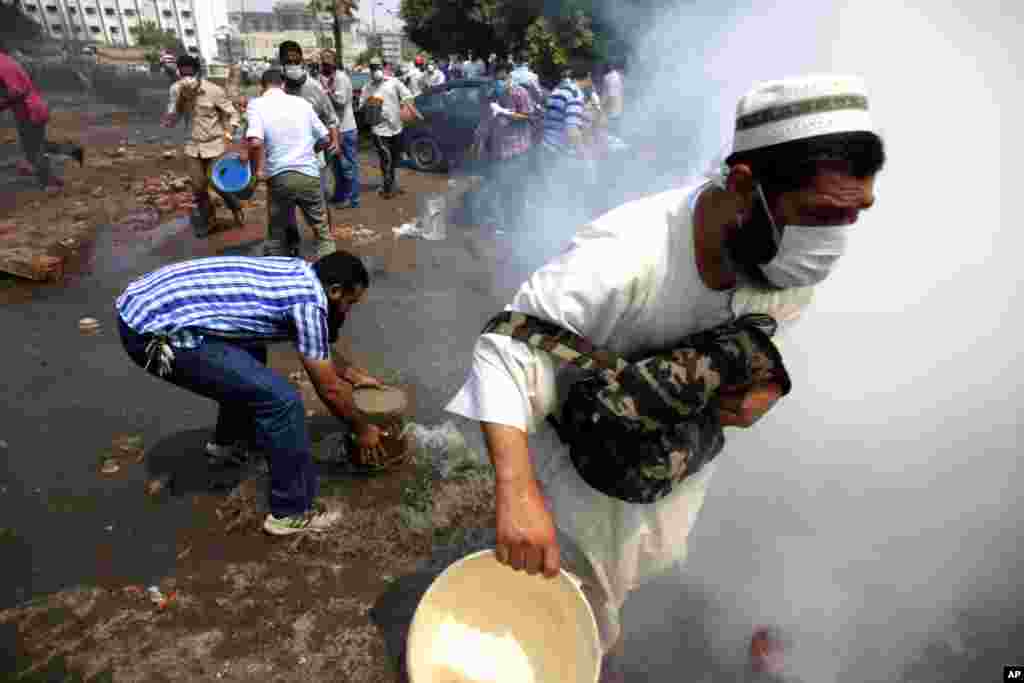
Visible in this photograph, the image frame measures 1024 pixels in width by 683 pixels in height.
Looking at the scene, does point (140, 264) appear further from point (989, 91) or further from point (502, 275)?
point (989, 91)

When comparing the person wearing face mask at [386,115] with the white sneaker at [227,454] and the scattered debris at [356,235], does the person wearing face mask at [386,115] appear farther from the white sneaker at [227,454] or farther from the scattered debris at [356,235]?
the white sneaker at [227,454]

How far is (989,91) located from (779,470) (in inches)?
92.2

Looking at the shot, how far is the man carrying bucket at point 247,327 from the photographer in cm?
241

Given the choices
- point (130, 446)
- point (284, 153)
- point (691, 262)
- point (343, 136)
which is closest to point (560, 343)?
point (691, 262)

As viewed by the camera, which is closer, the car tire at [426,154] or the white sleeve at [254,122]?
the white sleeve at [254,122]

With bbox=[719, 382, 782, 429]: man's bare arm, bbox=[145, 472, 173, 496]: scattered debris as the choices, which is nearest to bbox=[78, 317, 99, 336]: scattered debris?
bbox=[145, 472, 173, 496]: scattered debris

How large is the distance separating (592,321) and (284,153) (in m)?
4.65

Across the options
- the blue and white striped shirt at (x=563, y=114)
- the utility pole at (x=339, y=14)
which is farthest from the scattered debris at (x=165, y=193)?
the utility pole at (x=339, y=14)

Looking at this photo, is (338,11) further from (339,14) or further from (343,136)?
(343,136)

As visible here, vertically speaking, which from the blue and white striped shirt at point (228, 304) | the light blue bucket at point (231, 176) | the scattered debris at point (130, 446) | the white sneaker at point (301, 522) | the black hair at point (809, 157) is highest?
the black hair at point (809, 157)

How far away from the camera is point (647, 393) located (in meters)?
1.28

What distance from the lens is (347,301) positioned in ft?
8.51

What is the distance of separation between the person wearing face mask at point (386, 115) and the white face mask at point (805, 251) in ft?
25.7

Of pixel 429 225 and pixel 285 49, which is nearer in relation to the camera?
pixel 285 49
